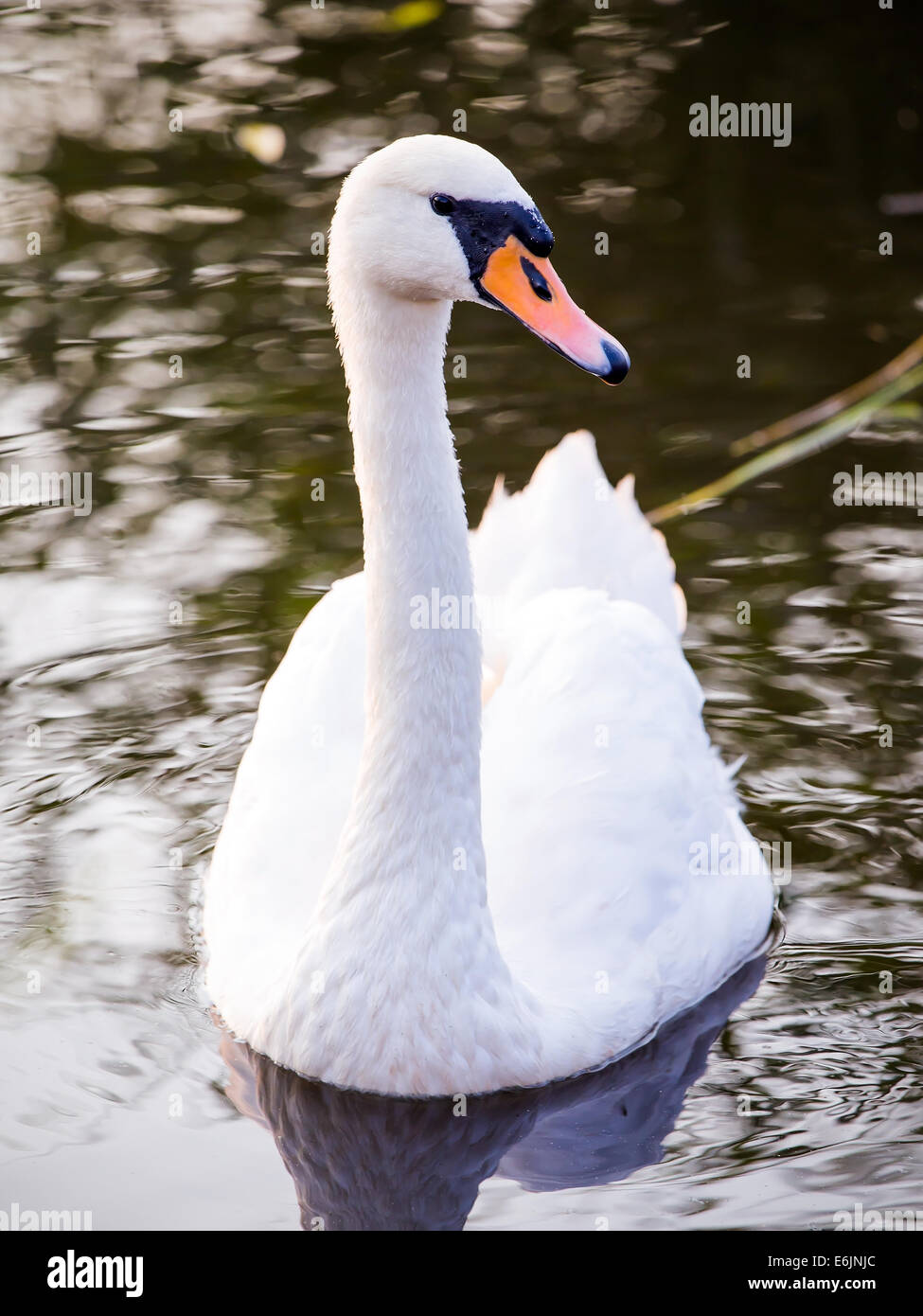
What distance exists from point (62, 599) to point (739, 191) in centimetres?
523

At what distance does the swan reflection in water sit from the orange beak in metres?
1.96

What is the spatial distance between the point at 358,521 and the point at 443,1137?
12.5 ft

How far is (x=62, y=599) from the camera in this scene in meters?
7.82

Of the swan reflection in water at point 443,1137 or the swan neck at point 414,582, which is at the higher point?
the swan neck at point 414,582

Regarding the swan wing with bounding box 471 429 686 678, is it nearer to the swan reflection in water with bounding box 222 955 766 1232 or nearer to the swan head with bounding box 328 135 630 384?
the swan reflection in water with bounding box 222 955 766 1232

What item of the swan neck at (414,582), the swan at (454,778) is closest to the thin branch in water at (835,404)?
the swan at (454,778)

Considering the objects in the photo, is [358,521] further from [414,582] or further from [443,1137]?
[443,1137]

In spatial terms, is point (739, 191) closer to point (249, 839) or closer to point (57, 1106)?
point (249, 839)

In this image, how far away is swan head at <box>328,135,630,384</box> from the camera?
4387 mm

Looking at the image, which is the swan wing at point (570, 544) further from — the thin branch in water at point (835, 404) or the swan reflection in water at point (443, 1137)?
the swan reflection in water at point (443, 1137)

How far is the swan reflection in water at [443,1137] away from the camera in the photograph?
4.84 m

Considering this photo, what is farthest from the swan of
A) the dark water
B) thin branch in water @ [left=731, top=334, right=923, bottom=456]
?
thin branch in water @ [left=731, top=334, right=923, bottom=456]

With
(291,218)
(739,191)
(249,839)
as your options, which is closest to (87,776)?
(249,839)

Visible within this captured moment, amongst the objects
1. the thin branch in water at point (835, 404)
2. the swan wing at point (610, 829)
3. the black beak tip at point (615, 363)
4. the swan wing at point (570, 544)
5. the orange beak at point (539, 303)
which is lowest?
the swan wing at point (610, 829)
